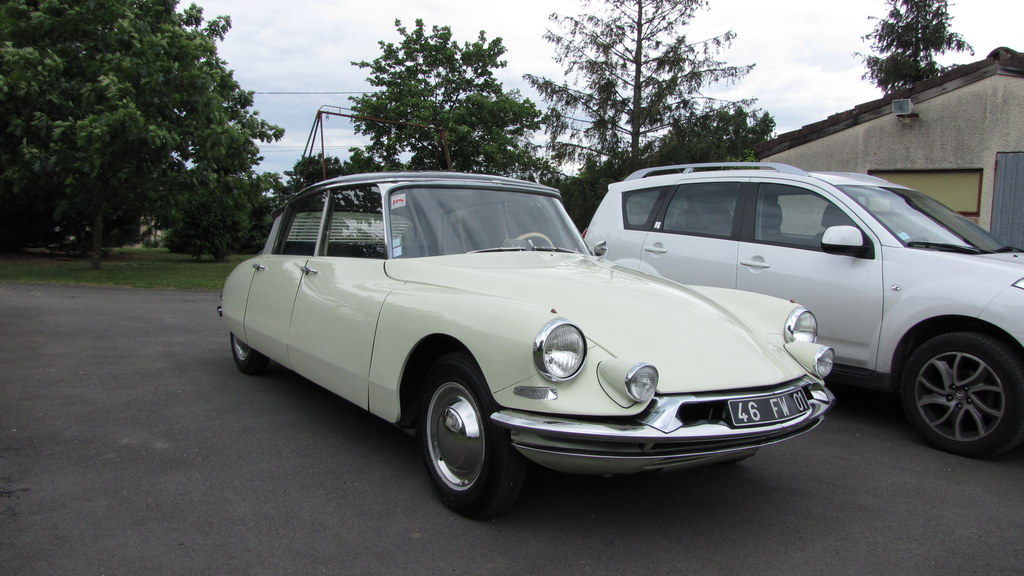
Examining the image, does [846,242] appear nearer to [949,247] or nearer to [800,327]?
[949,247]

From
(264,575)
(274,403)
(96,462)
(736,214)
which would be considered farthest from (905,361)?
(96,462)

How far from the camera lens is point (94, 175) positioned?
16.0 meters

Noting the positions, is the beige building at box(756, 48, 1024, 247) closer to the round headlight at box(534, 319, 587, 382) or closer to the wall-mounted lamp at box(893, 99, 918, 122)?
the wall-mounted lamp at box(893, 99, 918, 122)

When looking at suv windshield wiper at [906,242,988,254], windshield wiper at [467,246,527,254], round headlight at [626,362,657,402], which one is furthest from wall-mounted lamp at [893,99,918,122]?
round headlight at [626,362,657,402]

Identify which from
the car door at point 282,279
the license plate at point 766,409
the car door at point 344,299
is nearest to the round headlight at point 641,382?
the license plate at point 766,409

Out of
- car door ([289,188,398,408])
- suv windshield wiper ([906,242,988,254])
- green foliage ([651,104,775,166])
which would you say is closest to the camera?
car door ([289,188,398,408])

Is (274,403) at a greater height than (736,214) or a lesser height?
lesser

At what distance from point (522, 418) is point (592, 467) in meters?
0.34

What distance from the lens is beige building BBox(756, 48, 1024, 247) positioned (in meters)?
9.20

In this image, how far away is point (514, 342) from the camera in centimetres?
278

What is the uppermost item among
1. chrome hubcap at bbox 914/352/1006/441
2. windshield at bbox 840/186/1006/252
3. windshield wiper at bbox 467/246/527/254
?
windshield at bbox 840/186/1006/252

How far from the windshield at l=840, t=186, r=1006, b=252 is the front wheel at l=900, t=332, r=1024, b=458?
859 mm

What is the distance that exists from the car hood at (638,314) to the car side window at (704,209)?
2202 millimetres

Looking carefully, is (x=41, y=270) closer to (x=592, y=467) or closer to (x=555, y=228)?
(x=555, y=228)
